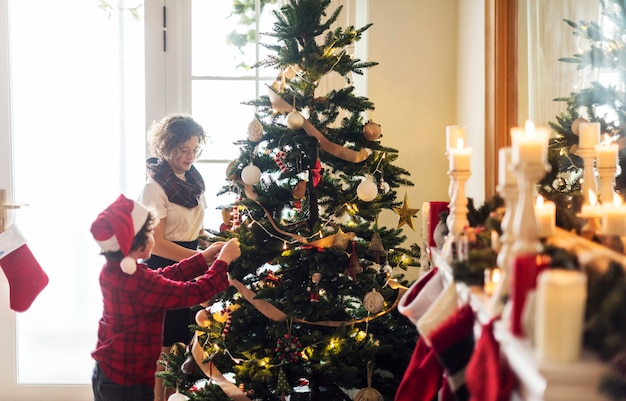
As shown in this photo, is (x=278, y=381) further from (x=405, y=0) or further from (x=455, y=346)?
(x=405, y=0)

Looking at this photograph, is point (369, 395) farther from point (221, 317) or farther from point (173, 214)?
point (173, 214)

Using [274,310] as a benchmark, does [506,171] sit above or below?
above

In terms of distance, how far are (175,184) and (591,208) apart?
159 cm

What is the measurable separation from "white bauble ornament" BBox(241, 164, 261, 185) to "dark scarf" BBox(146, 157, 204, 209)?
0.47 meters

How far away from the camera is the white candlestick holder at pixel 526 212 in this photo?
119 centimetres

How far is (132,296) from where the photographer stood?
219cm

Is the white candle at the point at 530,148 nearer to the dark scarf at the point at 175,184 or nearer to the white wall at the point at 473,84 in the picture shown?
the white wall at the point at 473,84

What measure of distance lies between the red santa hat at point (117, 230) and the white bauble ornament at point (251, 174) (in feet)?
1.21

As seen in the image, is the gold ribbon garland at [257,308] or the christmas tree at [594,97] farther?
the gold ribbon garland at [257,308]

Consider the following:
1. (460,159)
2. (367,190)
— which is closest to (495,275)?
(460,159)

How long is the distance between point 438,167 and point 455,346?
189 centimetres

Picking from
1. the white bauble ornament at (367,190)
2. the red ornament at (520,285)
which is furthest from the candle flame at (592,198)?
the white bauble ornament at (367,190)

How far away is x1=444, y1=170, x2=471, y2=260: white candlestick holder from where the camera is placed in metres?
1.68

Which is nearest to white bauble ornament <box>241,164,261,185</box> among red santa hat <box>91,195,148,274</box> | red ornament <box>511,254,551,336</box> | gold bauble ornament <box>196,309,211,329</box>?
red santa hat <box>91,195,148,274</box>
